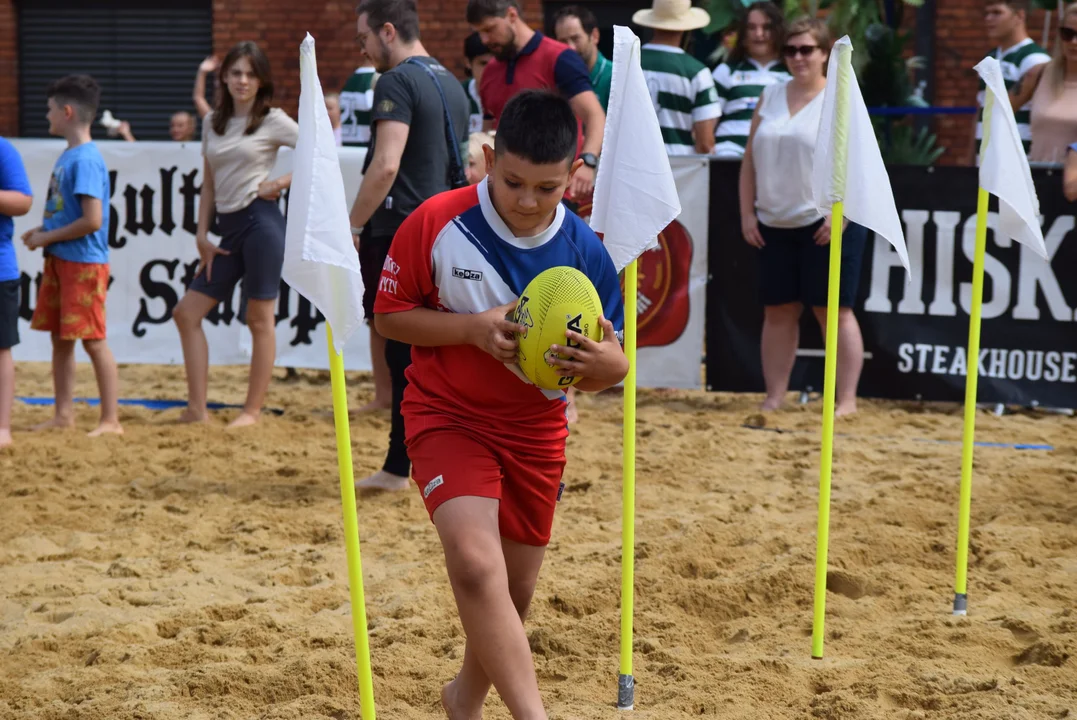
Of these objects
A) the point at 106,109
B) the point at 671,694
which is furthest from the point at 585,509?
the point at 106,109

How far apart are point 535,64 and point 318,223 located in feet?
12.7

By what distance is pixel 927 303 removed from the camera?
7996 millimetres

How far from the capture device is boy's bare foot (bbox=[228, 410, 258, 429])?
293 inches

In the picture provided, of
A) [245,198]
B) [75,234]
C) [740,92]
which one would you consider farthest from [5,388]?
[740,92]

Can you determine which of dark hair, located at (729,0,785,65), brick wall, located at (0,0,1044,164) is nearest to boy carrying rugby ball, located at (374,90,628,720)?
dark hair, located at (729,0,785,65)

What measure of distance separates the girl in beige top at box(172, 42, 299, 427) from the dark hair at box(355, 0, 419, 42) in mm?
1654

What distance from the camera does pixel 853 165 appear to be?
12.5 feet

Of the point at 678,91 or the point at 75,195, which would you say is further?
the point at 678,91

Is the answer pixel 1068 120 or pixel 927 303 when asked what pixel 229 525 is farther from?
pixel 1068 120

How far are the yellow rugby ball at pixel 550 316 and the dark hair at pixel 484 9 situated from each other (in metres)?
3.59

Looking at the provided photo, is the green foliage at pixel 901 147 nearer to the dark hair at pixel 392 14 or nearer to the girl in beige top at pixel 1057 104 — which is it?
the girl in beige top at pixel 1057 104

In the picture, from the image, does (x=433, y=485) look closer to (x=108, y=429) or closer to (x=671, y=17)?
(x=108, y=429)

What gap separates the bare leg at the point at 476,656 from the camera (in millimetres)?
3271

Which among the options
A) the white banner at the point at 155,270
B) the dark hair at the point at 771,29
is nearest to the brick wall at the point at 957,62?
the dark hair at the point at 771,29
